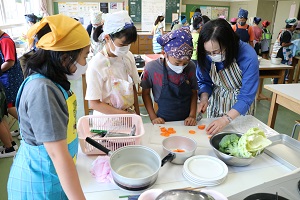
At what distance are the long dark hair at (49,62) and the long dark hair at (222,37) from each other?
29.4 inches

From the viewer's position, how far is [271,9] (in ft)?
22.4

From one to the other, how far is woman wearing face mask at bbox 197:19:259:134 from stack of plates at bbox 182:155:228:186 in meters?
0.31

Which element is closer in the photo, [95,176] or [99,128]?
[95,176]

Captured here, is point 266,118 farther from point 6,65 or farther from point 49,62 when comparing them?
point 6,65

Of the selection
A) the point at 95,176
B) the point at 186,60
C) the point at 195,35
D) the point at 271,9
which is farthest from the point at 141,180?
the point at 271,9

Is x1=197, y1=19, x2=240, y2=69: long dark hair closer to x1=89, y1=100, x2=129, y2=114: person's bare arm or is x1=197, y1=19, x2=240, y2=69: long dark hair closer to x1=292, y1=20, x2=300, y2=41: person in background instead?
x1=89, y1=100, x2=129, y2=114: person's bare arm

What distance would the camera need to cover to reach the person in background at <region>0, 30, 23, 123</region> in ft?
7.66

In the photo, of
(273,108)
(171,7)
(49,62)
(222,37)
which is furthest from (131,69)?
(171,7)

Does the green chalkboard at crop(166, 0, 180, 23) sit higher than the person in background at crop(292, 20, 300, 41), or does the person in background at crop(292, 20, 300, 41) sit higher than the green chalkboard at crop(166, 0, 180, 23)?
the green chalkboard at crop(166, 0, 180, 23)

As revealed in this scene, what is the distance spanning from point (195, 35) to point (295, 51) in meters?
2.67

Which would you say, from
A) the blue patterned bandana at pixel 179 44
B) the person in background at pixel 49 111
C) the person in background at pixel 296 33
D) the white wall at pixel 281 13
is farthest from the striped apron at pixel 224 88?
the white wall at pixel 281 13

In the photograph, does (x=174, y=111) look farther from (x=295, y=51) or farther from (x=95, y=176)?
(x=295, y=51)

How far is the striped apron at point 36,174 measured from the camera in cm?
74

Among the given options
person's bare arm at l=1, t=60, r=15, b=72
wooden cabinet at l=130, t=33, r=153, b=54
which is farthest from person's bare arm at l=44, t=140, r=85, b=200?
wooden cabinet at l=130, t=33, r=153, b=54
